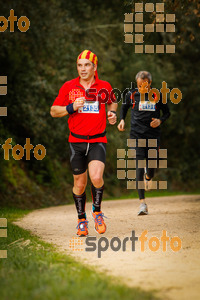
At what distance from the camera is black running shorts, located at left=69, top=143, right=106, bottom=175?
767 centimetres

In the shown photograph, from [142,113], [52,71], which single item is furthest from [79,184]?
[52,71]

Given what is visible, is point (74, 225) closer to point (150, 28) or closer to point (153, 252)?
point (153, 252)

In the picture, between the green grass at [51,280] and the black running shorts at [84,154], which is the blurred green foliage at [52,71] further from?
the green grass at [51,280]

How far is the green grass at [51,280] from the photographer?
4.12m

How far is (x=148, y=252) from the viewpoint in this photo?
20.5 feet

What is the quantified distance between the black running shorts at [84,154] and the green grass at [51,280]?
1.60m

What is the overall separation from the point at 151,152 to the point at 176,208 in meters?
1.74

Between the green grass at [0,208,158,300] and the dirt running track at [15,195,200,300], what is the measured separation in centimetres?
22

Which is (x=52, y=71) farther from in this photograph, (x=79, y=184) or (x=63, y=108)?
(x=63, y=108)

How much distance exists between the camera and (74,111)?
7367 mm

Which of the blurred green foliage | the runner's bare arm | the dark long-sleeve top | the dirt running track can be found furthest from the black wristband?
the blurred green foliage

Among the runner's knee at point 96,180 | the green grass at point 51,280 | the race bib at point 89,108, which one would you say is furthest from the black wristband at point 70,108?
the green grass at point 51,280

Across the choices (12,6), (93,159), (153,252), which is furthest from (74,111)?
(12,6)

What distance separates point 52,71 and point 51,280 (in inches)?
603
